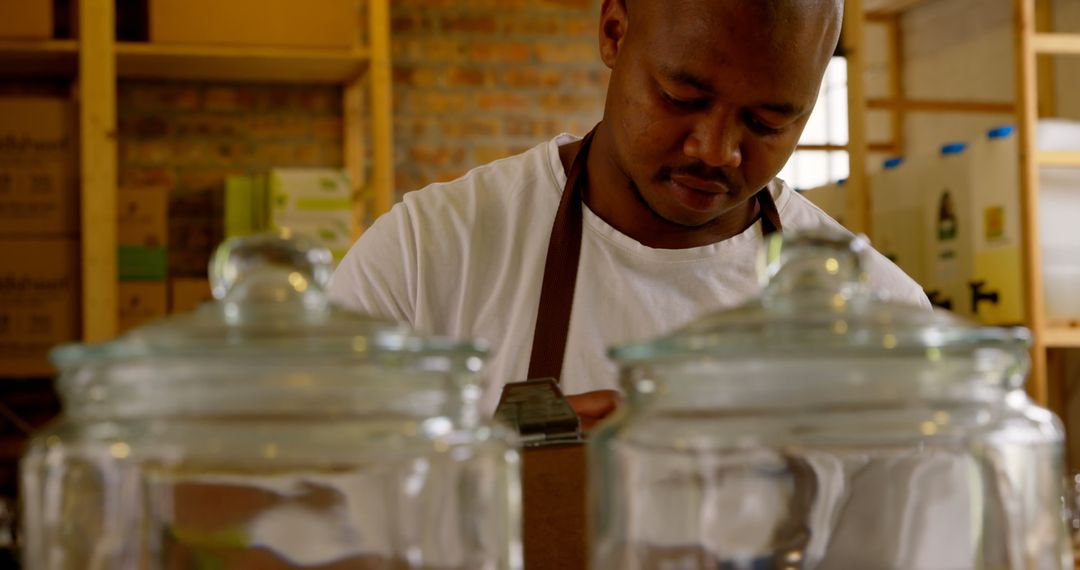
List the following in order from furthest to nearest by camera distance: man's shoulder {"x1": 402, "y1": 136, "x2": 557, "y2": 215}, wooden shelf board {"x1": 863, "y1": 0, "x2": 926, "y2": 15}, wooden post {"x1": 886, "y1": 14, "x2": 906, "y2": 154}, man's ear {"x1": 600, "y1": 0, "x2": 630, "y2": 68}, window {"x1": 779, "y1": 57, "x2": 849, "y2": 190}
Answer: window {"x1": 779, "y1": 57, "x2": 849, "y2": 190} < wooden post {"x1": 886, "y1": 14, "x2": 906, "y2": 154} < wooden shelf board {"x1": 863, "y1": 0, "x2": 926, "y2": 15} < man's shoulder {"x1": 402, "y1": 136, "x2": 557, "y2": 215} < man's ear {"x1": 600, "y1": 0, "x2": 630, "y2": 68}

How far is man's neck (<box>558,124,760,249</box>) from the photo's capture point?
1.63 m

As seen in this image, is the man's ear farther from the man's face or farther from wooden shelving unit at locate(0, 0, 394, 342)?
wooden shelving unit at locate(0, 0, 394, 342)

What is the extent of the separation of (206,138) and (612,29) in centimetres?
274

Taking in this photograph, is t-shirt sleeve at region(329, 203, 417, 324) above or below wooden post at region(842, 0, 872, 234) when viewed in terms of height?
below

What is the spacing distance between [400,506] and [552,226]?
1.18 meters

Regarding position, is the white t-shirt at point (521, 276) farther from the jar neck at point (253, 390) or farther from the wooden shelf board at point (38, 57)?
the wooden shelf board at point (38, 57)

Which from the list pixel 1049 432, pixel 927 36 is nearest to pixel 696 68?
pixel 1049 432

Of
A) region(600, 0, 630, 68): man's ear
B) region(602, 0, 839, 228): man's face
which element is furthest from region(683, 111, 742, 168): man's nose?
region(600, 0, 630, 68): man's ear

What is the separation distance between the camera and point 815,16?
1.38 m

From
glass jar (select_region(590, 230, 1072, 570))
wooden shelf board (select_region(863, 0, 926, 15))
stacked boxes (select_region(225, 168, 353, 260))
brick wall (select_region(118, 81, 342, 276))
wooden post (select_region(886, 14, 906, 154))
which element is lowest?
glass jar (select_region(590, 230, 1072, 570))

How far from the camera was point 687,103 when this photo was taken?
1.39m

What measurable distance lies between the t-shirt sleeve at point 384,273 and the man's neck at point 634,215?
22cm

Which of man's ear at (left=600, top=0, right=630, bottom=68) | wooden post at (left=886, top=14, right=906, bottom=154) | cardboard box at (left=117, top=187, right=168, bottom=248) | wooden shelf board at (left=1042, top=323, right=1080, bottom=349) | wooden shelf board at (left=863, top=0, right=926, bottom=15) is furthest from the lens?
wooden post at (left=886, top=14, right=906, bottom=154)

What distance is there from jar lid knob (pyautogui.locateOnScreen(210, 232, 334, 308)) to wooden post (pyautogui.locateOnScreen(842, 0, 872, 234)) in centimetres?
323
